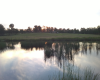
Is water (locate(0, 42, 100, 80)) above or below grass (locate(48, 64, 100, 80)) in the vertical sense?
below

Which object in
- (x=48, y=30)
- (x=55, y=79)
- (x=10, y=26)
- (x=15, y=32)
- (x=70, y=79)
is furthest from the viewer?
(x=48, y=30)

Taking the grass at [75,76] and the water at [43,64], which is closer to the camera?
the grass at [75,76]

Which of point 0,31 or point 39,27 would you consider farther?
point 39,27

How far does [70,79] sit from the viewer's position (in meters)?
5.93

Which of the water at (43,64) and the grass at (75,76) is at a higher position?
the grass at (75,76)

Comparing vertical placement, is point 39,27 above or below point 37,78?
above

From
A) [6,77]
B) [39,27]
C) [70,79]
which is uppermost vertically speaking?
[39,27]

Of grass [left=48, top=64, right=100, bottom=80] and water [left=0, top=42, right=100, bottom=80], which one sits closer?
grass [left=48, top=64, right=100, bottom=80]

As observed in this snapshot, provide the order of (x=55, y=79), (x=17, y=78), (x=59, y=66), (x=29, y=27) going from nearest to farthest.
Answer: (x=55, y=79) → (x=17, y=78) → (x=59, y=66) → (x=29, y=27)

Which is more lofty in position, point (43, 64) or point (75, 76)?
point (75, 76)

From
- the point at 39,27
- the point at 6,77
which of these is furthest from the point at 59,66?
the point at 39,27

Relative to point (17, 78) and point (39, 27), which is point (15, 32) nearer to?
point (39, 27)

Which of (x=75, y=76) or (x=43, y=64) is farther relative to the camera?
(x=43, y=64)

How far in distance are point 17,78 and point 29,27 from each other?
11133 cm
